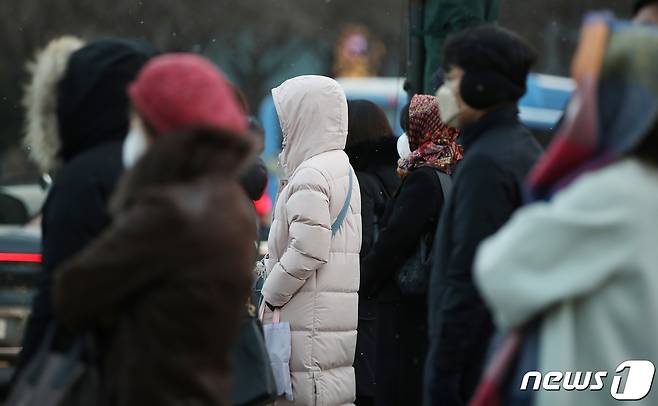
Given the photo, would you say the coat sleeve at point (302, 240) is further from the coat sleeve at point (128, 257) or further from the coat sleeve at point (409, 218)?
the coat sleeve at point (128, 257)

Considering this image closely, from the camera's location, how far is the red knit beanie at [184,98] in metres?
3.78

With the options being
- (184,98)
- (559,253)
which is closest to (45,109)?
(184,98)

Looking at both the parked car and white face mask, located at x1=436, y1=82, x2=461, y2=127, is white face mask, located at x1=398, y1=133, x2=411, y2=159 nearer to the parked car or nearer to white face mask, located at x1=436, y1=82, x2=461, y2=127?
white face mask, located at x1=436, y1=82, x2=461, y2=127

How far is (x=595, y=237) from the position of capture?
3264 mm

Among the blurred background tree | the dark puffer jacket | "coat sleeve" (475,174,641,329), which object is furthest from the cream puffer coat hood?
the blurred background tree

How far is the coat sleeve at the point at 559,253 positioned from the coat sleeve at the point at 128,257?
0.80 meters

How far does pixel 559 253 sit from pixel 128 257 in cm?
107

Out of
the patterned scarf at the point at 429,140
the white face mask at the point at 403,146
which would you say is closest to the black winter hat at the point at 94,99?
the patterned scarf at the point at 429,140

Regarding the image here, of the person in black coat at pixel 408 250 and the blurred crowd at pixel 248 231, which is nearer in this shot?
the blurred crowd at pixel 248 231

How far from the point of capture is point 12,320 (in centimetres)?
834

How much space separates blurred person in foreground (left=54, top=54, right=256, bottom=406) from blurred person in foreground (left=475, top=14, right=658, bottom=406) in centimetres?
68

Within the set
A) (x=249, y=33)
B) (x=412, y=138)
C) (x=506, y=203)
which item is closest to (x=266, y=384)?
(x=506, y=203)

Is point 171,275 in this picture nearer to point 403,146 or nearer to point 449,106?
point 449,106

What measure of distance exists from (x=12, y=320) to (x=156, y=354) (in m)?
5.04
